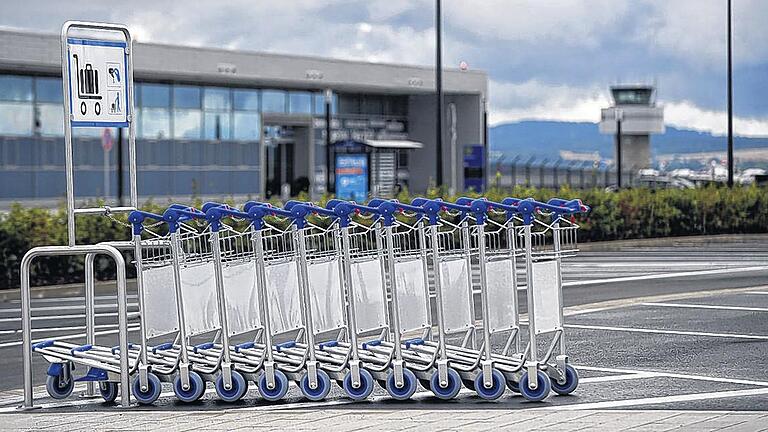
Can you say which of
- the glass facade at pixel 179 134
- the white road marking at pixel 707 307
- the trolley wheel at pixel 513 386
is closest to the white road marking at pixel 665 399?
the trolley wheel at pixel 513 386

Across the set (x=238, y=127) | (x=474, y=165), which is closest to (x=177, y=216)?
(x=474, y=165)

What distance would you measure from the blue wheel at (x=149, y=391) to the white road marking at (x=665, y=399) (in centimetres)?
307

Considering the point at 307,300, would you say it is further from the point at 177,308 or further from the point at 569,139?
the point at 569,139

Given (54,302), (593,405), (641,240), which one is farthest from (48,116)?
(593,405)

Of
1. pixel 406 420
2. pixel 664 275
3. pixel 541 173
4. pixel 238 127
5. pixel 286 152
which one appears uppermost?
pixel 238 127

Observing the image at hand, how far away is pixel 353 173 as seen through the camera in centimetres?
3447

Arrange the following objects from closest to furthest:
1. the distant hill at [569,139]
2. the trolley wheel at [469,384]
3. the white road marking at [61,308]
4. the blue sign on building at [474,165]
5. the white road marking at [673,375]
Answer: the trolley wheel at [469,384]
the white road marking at [673,375]
the white road marking at [61,308]
the blue sign on building at [474,165]
the distant hill at [569,139]

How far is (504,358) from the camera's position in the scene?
9523 millimetres

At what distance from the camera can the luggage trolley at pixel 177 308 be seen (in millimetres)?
9541

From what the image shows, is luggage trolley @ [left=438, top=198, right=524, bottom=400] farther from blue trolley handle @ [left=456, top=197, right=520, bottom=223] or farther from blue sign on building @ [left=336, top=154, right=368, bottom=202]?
blue sign on building @ [left=336, top=154, right=368, bottom=202]

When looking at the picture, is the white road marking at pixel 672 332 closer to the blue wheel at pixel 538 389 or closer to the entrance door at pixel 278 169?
the blue wheel at pixel 538 389

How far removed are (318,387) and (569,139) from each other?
142 m

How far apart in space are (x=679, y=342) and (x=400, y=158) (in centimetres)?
4625

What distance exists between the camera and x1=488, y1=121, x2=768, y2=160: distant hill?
441 ft
